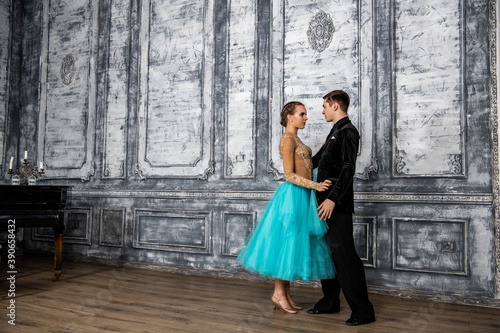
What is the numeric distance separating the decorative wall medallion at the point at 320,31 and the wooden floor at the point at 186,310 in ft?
8.50

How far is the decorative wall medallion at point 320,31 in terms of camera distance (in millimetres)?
4395

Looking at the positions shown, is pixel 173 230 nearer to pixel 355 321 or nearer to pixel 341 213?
pixel 341 213

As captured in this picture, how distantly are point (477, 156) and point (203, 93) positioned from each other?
122 inches

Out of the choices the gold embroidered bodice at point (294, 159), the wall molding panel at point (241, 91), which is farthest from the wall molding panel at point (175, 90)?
the gold embroidered bodice at point (294, 159)

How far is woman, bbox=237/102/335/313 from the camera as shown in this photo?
9.87 ft

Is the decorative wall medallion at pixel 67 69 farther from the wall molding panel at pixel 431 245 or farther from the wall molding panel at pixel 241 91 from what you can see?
the wall molding panel at pixel 431 245

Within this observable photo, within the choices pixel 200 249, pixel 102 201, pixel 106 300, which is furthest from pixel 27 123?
pixel 106 300

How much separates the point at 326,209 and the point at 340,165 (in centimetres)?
36

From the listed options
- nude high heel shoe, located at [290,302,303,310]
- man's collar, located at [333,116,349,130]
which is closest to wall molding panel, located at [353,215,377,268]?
nude high heel shoe, located at [290,302,303,310]

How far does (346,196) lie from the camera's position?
10.00ft

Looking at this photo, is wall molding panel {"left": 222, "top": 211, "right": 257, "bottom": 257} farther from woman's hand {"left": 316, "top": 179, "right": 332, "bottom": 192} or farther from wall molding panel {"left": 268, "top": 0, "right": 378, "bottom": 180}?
woman's hand {"left": 316, "top": 179, "right": 332, "bottom": 192}

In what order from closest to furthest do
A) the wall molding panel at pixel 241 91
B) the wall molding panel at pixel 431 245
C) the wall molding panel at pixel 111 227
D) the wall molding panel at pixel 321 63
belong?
1. the wall molding panel at pixel 431 245
2. the wall molding panel at pixel 321 63
3. the wall molding panel at pixel 241 91
4. the wall molding panel at pixel 111 227

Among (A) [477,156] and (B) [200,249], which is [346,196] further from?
(B) [200,249]

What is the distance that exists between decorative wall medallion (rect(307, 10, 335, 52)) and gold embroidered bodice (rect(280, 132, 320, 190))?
160 cm
